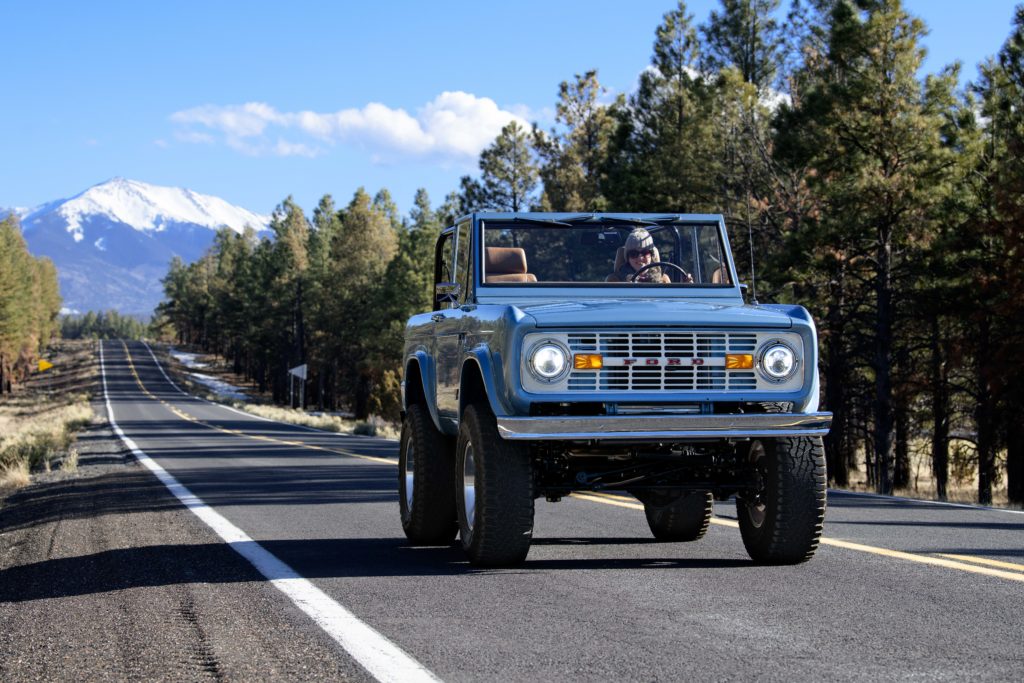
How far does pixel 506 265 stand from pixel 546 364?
1949 millimetres

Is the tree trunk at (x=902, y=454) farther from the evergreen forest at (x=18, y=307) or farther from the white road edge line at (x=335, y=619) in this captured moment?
the evergreen forest at (x=18, y=307)

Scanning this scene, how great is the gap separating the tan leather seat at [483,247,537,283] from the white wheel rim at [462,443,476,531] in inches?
61.9

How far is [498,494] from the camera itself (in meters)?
7.03

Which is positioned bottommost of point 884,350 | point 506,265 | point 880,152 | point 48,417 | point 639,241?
point 48,417

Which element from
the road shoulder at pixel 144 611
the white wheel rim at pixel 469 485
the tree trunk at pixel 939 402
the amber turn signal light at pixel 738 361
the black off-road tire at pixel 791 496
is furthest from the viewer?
the tree trunk at pixel 939 402

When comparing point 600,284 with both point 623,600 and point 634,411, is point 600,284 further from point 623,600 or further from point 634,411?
point 623,600

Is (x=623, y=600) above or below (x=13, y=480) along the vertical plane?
above

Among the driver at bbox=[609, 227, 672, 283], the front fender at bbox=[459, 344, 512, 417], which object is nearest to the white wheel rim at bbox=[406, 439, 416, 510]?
the front fender at bbox=[459, 344, 512, 417]

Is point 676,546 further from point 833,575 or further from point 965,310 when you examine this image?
point 965,310

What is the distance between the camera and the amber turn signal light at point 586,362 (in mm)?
6949

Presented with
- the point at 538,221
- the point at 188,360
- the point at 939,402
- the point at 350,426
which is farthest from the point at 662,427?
the point at 188,360

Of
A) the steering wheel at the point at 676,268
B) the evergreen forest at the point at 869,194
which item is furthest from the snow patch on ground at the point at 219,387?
the steering wheel at the point at 676,268

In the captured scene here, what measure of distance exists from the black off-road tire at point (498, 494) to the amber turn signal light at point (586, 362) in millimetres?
586

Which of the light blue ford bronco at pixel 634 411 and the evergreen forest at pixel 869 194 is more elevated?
the evergreen forest at pixel 869 194
